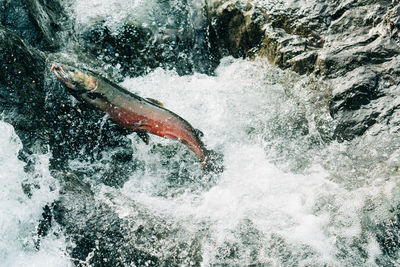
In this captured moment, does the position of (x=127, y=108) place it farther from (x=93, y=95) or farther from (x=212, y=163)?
(x=212, y=163)

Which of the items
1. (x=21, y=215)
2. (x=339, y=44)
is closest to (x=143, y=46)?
(x=339, y=44)

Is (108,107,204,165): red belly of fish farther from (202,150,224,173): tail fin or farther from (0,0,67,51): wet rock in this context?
(0,0,67,51): wet rock

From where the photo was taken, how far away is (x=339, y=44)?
460 cm

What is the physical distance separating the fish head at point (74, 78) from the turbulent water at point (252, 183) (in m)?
0.80

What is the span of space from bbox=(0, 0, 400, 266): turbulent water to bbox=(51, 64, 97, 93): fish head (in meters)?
0.80

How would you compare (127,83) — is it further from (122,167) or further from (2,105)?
(2,105)

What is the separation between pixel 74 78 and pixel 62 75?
0.41 feet

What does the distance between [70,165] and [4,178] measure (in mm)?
906

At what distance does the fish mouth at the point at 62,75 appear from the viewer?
3924 mm

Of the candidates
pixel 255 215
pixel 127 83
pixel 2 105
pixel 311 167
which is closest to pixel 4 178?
pixel 2 105

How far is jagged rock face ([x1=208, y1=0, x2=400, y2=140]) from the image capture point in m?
4.12

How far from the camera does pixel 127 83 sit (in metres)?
5.45

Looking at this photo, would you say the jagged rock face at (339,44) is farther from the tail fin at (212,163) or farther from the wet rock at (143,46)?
the tail fin at (212,163)

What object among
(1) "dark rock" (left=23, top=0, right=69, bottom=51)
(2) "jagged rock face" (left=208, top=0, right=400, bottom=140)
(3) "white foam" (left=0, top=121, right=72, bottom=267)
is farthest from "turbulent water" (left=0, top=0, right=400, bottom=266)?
(1) "dark rock" (left=23, top=0, right=69, bottom=51)
